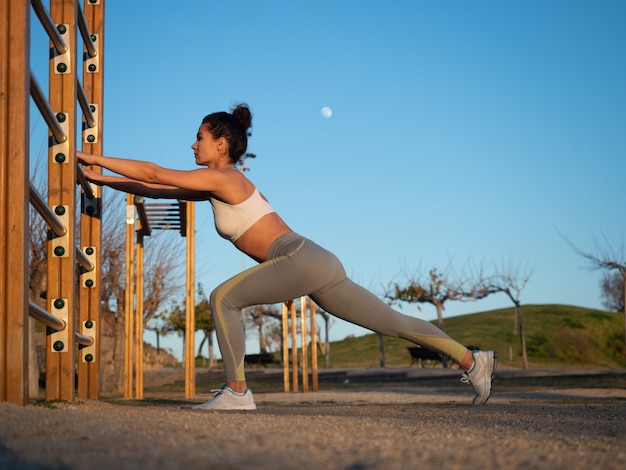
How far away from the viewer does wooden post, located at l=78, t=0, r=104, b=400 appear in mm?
5457

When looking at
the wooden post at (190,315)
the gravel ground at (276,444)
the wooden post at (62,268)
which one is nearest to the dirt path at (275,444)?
the gravel ground at (276,444)

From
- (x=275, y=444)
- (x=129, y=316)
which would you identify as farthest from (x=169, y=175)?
(x=129, y=316)

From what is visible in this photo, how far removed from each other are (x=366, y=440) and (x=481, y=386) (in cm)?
272

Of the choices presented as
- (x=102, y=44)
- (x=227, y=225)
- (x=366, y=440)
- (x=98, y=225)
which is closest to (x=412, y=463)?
(x=366, y=440)

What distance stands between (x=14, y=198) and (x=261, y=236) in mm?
1248

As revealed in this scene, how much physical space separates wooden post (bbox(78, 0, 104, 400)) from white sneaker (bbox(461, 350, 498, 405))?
2404mm

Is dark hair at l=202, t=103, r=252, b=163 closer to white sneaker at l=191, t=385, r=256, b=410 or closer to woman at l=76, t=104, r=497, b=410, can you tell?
woman at l=76, t=104, r=497, b=410

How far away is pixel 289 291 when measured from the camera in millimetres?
4090

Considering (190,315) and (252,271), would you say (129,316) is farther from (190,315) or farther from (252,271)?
(252,271)

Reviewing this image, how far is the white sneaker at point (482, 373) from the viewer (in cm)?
467

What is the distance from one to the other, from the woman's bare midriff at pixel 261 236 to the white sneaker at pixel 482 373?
1.37 meters

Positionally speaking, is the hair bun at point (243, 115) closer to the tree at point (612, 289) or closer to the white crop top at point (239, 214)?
the white crop top at point (239, 214)

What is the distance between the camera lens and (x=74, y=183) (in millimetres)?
4602

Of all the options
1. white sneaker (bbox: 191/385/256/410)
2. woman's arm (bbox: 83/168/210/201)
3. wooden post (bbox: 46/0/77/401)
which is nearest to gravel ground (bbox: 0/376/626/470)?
white sneaker (bbox: 191/385/256/410)
